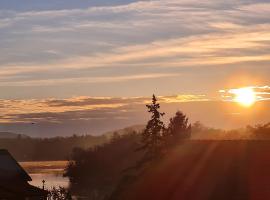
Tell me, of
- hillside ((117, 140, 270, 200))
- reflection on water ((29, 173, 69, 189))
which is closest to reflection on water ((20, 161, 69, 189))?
reflection on water ((29, 173, 69, 189))

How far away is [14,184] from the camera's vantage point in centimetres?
4588

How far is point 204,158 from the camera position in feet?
132

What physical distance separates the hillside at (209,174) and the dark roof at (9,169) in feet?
30.0

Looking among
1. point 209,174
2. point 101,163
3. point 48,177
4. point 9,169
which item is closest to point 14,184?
point 9,169

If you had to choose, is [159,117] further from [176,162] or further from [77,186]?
[176,162]

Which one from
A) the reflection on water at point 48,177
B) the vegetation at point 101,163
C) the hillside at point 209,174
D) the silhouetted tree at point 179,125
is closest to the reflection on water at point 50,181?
the reflection on water at point 48,177

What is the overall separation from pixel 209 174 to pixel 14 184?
632 inches

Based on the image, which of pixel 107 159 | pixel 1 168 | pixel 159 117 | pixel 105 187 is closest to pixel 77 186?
pixel 105 187

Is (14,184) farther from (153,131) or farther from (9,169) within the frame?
(153,131)

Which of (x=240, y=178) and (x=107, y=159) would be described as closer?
(x=240, y=178)

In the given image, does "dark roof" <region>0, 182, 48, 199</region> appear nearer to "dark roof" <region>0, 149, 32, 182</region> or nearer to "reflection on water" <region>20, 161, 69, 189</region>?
"dark roof" <region>0, 149, 32, 182</region>

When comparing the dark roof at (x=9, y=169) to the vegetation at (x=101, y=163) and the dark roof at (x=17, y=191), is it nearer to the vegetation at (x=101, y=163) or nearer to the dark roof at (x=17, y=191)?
the dark roof at (x=17, y=191)

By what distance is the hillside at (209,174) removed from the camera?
35656mm

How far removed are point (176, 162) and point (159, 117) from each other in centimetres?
4133
